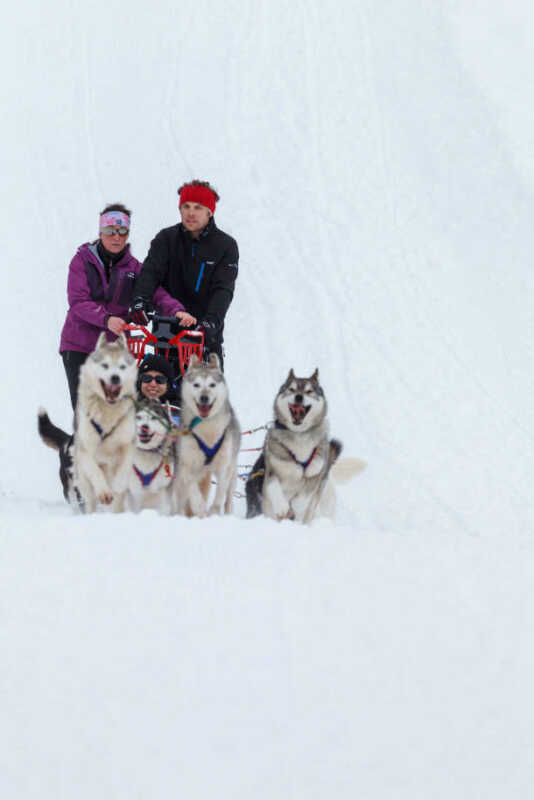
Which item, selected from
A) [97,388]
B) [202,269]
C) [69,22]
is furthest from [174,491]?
[69,22]

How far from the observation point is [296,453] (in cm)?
508

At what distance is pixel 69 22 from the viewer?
16016 millimetres

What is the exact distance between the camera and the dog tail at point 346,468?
5773 mm

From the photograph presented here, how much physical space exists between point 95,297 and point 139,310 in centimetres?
43

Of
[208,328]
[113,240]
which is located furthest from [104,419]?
[113,240]

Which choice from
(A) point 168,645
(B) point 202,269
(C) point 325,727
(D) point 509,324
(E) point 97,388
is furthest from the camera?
(D) point 509,324

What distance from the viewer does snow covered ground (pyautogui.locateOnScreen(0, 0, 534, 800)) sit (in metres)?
3.16

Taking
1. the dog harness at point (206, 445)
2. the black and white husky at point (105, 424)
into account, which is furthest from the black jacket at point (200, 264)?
the black and white husky at point (105, 424)

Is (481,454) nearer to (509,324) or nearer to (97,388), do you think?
(509,324)

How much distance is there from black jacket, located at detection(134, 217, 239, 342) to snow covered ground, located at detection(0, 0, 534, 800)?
4.62 ft

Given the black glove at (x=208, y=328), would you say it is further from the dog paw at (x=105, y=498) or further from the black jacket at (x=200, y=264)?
the dog paw at (x=105, y=498)

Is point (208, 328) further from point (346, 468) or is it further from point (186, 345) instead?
point (346, 468)

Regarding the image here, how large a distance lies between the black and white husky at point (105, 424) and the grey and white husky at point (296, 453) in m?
0.75

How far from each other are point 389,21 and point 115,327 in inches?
451
